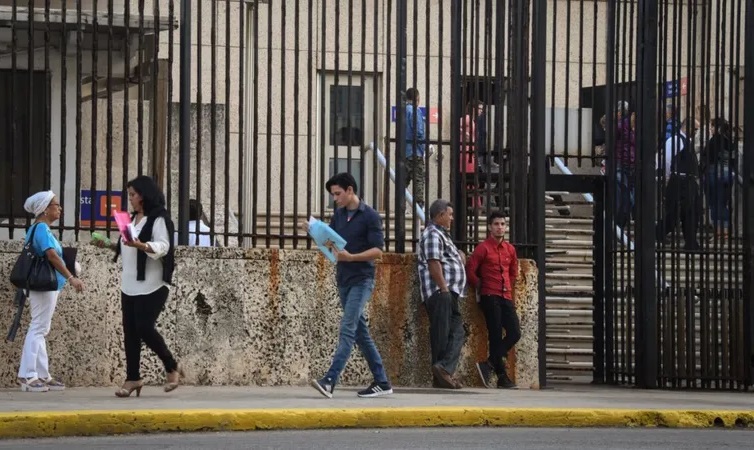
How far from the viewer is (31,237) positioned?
12.0 m

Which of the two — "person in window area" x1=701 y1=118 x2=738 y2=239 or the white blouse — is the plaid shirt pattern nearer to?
the white blouse

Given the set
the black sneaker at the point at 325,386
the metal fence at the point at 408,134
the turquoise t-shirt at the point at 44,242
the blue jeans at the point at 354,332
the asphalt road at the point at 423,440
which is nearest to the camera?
the asphalt road at the point at 423,440

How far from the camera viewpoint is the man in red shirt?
535 inches

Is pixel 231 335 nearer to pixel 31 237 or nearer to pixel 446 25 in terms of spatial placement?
pixel 31 237

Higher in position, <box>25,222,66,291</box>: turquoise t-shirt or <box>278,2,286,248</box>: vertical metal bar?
<box>278,2,286,248</box>: vertical metal bar

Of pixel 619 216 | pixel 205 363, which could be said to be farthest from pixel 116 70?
pixel 619 216

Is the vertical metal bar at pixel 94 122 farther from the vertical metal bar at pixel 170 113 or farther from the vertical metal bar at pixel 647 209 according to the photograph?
the vertical metal bar at pixel 647 209

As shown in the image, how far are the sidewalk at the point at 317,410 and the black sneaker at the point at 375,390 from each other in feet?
0.27

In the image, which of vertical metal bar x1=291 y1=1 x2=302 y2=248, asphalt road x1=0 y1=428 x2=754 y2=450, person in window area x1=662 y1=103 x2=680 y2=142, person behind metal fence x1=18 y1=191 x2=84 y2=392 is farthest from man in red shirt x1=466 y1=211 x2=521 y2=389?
person behind metal fence x1=18 y1=191 x2=84 y2=392

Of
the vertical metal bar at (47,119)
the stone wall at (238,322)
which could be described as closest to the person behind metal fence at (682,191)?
the stone wall at (238,322)

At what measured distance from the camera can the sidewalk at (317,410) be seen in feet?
32.4

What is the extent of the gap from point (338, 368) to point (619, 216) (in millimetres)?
4989

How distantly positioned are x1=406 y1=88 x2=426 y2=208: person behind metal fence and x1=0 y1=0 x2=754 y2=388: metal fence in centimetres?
3

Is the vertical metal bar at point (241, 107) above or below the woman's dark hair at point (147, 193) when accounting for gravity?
above
